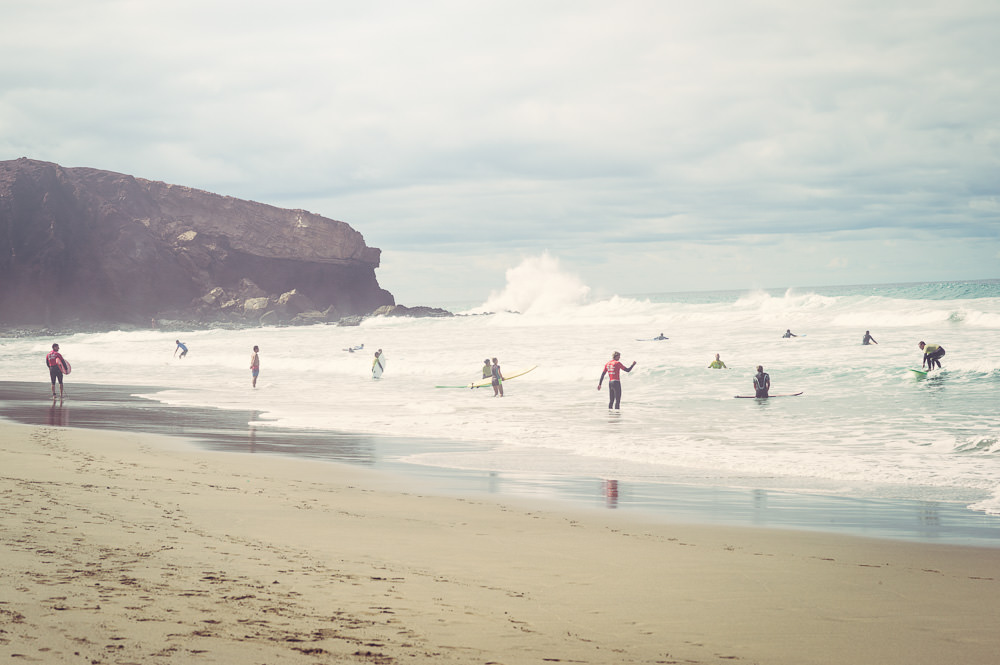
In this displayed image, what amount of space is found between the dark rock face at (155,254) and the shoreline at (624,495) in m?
77.5

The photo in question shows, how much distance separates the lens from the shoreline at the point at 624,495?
309 inches

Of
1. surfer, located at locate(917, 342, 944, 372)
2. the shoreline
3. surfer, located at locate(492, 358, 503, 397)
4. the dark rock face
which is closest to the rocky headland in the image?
the dark rock face

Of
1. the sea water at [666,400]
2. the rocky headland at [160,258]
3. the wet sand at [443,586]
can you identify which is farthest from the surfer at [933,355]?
the rocky headland at [160,258]

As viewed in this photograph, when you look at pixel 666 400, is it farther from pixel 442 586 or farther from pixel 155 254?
pixel 155 254

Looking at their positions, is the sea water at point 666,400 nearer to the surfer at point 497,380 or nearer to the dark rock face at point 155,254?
the surfer at point 497,380

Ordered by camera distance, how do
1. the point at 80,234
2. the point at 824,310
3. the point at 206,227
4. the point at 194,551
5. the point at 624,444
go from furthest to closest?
1. the point at 206,227
2. the point at 80,234
3. the point at 824,310
4. the point at 624,444
5. the point at 194,551

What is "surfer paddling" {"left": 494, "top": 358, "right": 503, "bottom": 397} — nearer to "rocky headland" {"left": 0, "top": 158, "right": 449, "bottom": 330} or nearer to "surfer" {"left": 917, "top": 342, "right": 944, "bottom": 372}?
"surfer" {"left": 917, "top": 342, "right": 944, "bottom": 372}

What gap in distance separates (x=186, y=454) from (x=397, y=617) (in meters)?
8.90

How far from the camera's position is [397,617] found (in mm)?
4395

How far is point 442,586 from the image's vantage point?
5.17 m

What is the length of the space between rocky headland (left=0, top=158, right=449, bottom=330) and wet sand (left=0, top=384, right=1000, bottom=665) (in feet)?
264

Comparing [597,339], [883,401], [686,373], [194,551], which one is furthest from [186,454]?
[597,339]

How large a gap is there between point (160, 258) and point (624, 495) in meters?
94.7

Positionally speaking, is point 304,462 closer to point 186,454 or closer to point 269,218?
point 186,454
